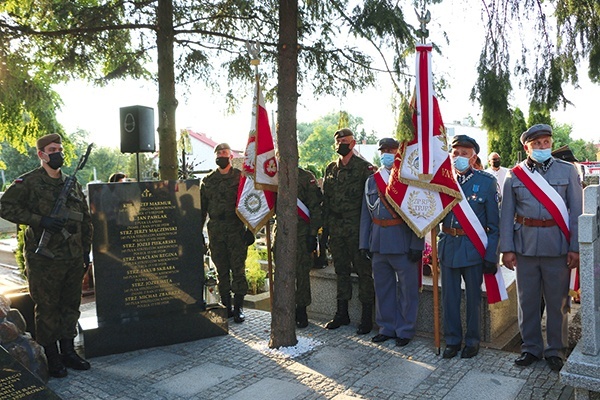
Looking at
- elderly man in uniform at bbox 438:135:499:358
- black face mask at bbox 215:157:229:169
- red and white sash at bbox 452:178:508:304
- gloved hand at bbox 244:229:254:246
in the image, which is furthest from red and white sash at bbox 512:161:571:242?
black face mask at bbox 215:157:229:169

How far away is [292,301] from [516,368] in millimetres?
2045

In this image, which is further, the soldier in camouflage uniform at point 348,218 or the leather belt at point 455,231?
the soldier in camouflage uniform at point 348,218

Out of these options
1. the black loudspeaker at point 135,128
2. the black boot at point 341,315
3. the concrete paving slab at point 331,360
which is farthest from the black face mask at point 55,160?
the black boot at point 341,315

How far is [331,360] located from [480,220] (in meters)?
1.82

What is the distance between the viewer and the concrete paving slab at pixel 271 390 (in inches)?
164

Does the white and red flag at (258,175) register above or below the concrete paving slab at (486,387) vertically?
above

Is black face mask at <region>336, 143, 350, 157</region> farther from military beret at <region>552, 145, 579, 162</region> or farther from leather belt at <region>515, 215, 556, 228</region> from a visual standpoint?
military beret at <region>552, 145, 579, 162</region>

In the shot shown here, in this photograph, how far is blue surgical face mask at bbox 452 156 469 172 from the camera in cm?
494

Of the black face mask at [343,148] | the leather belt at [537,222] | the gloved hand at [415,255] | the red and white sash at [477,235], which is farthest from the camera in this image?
the black face mask at [343,148]

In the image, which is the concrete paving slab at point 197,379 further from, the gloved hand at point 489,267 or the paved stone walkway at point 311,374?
the gloved hand at point 489,267

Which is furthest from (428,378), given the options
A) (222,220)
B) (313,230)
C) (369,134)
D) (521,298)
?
(369,134)

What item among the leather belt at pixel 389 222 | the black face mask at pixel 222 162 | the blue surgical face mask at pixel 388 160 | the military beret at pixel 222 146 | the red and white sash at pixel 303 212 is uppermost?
the military beret at pixel 222 146

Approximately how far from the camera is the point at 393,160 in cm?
542

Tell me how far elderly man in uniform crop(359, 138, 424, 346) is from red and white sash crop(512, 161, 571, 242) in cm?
117
